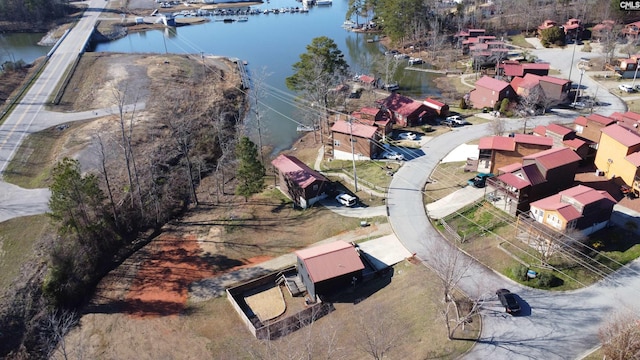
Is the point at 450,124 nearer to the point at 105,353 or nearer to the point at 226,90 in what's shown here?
the point at 226,90

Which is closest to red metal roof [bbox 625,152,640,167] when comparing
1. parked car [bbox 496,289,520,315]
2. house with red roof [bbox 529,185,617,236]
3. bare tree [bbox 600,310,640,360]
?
house with red roof [bbox 529,185,617,236]

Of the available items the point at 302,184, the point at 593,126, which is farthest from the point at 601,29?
the point at 302,184

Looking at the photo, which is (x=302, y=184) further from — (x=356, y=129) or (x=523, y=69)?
(x=523, y=69)

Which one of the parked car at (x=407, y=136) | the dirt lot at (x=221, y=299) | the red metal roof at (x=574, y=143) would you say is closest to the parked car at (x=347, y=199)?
the dirt lot at (x=221, y=299)

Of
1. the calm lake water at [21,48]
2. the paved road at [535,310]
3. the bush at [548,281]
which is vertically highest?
the calm lake water at [21,48]

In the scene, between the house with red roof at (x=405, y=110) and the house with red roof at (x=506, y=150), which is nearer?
the house with red roof at (x=506, y=150)

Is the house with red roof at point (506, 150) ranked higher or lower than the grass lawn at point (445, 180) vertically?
higher

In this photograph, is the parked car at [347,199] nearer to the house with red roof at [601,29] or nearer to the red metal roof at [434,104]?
the red metal roof at [434,104]

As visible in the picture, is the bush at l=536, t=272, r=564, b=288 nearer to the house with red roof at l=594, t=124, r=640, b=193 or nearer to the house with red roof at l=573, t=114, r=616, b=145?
the house with red roof at l=594, t=124, r=640, b=193
